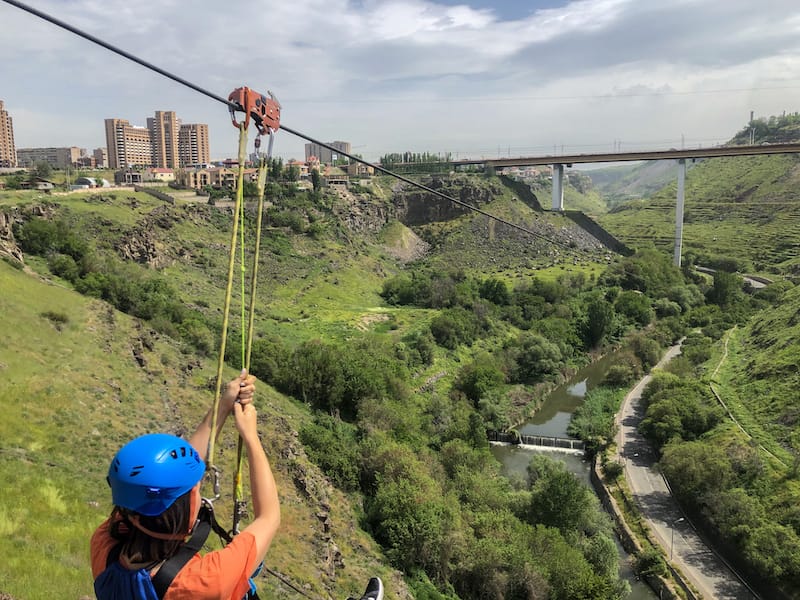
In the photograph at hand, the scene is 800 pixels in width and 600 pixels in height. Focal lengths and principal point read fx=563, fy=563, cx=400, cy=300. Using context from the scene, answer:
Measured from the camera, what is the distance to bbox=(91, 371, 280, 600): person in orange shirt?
2.15 m

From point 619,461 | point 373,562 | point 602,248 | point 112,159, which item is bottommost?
point 619,461

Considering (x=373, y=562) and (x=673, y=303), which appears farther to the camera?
(x=673, y=303)

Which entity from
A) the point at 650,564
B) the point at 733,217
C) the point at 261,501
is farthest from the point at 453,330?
the point at 733,217

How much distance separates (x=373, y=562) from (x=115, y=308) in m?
17.0

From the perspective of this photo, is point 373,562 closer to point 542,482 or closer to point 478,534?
point 478,534

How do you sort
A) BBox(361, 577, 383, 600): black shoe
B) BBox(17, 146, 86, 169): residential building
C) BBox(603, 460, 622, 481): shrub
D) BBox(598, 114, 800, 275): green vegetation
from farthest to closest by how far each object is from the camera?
BBox(17, 146, 86, 169): residential building
BBox(598, 114, 800, 275): green vegetation
BBox(603, 460, 622, 481): shrub
BBox(361, 577, 383, 600): black shoe

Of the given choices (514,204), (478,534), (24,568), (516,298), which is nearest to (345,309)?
(516,298)

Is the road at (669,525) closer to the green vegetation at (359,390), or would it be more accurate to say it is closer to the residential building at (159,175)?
the green vegetation at (359,390)

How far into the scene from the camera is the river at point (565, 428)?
20.2 metres

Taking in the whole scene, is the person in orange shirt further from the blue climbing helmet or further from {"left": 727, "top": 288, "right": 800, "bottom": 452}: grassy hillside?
{"left": 727, "top": 288, "right": 800, "bottom": 452}: grassy hillside

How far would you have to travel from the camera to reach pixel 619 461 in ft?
88.3

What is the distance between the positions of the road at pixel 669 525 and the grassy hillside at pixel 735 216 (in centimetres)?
4780

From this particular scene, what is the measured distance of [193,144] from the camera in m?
114

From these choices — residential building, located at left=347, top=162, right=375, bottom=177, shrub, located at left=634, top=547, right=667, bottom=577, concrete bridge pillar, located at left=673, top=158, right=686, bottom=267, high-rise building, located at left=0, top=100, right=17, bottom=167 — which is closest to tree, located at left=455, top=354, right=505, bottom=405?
shrub, located at left=634, top=547, right=667, bottom=577
